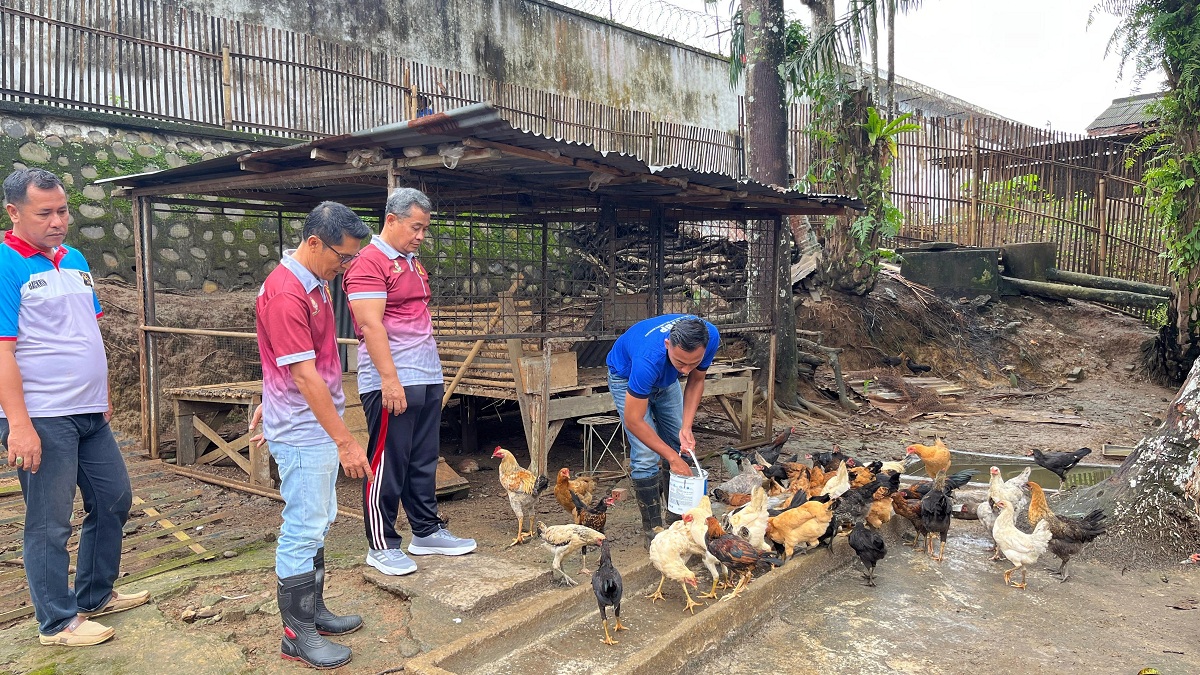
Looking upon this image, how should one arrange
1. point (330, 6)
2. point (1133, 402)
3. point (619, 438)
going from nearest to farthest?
point (619, 438), point (1133, 402), point (330, 6)

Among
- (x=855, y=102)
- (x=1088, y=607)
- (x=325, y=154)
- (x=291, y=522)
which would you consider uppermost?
(x=855, y=102)

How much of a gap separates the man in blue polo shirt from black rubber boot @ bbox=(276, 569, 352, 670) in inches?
36.3

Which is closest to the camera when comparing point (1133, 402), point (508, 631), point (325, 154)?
point (508, 631)

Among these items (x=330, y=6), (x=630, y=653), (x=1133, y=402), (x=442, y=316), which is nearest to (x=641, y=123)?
(x=330, y=6)

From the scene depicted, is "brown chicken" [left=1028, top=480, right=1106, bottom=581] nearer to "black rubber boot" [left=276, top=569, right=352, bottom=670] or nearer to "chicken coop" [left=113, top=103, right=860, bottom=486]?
"chicken coop" [left=113, top=103, right=860, bottom=486]

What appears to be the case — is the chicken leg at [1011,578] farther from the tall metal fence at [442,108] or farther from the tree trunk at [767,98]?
the tall metal fence at [442,108]

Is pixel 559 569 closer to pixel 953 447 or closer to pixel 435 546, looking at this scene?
pixel 435 546

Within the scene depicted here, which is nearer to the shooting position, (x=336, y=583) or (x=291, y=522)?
(x=291, y=522)

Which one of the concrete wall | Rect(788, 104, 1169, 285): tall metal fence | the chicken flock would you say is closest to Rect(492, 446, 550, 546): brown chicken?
the chicken flock

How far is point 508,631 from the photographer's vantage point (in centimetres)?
370

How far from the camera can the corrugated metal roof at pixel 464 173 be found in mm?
5105

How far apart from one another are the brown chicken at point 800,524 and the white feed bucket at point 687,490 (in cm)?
48

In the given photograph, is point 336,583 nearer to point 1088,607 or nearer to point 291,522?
point 291,522

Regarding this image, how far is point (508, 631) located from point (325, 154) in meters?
3.81
